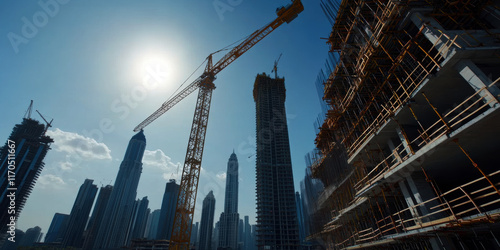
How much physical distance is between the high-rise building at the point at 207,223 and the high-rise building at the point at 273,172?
10261 cm

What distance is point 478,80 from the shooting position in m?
8.73

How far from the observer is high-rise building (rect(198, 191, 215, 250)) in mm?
153125

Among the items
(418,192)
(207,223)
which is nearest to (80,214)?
(207,223)

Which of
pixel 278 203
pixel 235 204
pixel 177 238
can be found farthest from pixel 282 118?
pixel 235 204

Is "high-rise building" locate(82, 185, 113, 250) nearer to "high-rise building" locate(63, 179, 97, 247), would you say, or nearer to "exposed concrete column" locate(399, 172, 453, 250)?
"high-rise building" locate(63, 179, 97, 247)

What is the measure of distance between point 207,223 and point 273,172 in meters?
115

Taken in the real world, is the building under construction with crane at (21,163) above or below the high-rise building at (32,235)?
above

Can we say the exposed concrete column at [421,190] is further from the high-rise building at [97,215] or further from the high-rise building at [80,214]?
the high-rise building at [80,214]

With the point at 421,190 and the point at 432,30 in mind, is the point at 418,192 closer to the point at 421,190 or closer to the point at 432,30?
the point at 421,190

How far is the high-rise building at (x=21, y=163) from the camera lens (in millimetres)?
76125

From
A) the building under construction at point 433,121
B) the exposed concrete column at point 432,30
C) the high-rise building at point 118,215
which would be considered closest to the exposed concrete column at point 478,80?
the building under construction at point 433,121

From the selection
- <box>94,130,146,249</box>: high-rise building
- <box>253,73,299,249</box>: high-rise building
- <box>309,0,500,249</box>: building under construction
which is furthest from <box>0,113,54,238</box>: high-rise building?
<box>309,0,500,249</box>: building under construction

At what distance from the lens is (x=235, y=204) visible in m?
184

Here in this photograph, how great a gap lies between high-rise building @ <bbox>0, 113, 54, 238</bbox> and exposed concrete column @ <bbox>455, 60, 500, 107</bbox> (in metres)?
116
